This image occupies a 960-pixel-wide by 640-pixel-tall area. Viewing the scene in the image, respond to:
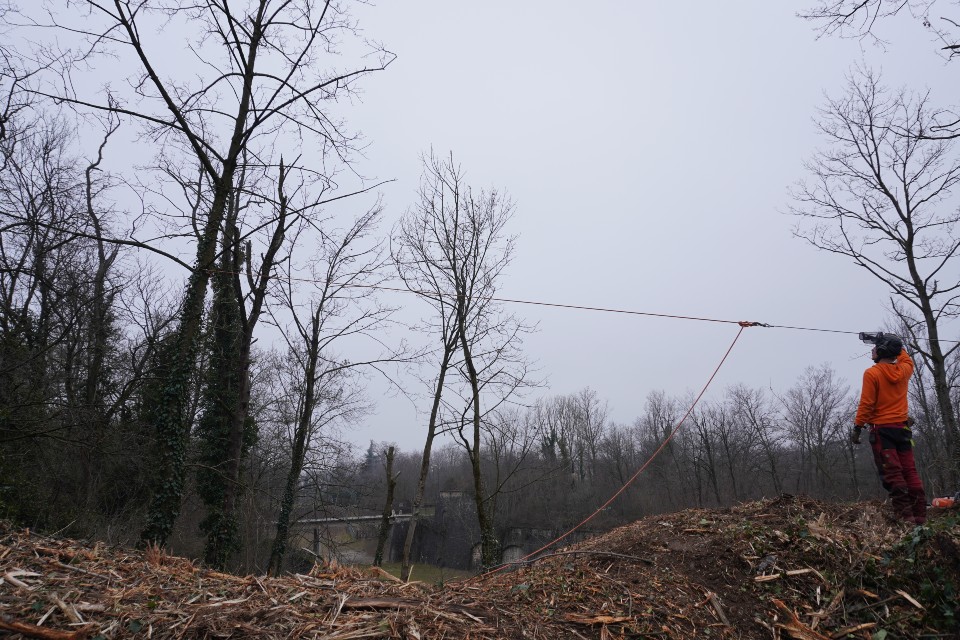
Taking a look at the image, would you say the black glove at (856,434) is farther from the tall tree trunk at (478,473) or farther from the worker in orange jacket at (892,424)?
the tall tree trunk at (478,473)

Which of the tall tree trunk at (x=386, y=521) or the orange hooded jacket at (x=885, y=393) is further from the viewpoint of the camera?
the tall tree trunk at (x=386, y=521)

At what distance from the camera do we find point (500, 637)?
2.94m

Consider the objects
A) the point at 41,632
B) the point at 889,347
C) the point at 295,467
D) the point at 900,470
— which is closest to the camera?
the point at 41,632

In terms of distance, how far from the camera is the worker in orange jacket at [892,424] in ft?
17.7

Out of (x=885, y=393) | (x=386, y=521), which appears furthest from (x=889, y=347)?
(x=386, y=521)

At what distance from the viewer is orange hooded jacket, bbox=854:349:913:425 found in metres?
5.60

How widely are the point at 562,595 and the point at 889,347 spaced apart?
15.3 feet

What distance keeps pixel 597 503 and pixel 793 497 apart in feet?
110

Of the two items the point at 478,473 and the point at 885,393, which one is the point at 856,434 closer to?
the point at 885,393

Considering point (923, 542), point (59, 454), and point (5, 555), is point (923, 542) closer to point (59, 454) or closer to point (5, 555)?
point (5, 555)

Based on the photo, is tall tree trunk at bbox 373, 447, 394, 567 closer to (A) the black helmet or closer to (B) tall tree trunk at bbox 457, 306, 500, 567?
(B) tall tree trunk at bbox 457, 306, 500, 567

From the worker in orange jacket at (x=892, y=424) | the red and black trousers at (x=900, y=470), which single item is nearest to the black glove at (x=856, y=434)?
the worker in orange jacket at (x=892, y=424)

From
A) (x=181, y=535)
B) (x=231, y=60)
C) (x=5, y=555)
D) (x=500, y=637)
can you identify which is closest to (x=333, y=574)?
(x=500, y=637)

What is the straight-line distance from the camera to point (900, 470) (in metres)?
5.44
